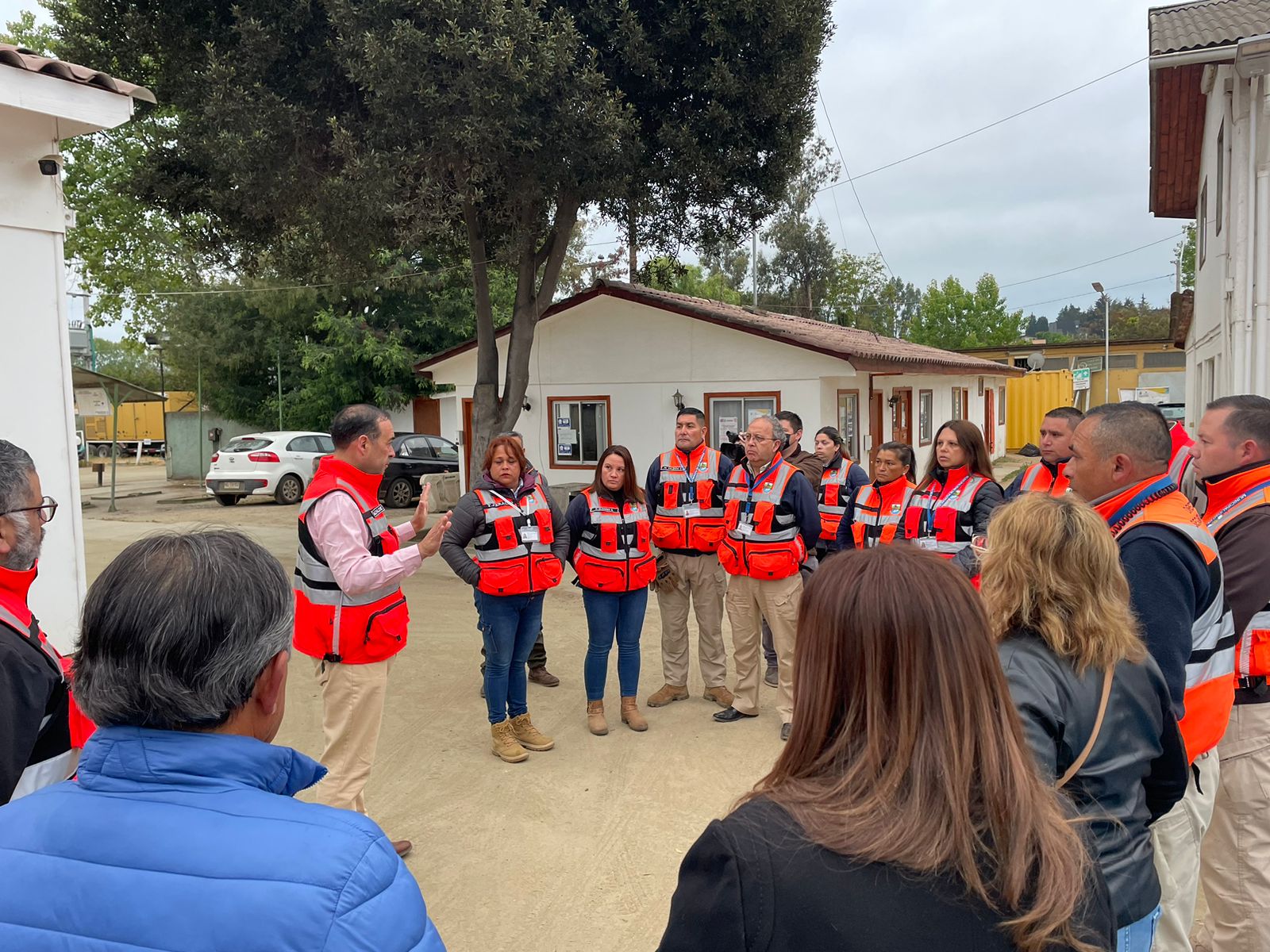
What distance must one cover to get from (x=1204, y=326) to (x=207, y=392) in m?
26.5

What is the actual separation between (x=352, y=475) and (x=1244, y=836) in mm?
3792

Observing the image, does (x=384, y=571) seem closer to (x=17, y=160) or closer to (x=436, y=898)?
(x=436, y=898)

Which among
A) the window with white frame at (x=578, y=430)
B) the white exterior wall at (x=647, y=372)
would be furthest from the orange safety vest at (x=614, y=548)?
the window with white frame at (x=578, y=430)

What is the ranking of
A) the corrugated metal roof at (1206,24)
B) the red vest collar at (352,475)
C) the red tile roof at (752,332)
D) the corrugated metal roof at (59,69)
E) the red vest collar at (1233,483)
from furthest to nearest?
the red tile roof at (752,332)
the corrugated metal roof at (1206,24)
the corrugated metal roof at (59,69)
the red vest collar at (352,475)
the red vest collar at (1233,483)

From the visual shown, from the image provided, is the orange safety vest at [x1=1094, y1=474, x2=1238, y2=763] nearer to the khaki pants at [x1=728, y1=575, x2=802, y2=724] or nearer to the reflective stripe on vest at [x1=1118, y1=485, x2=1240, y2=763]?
the reflective stripe on vest at [x1=1118, y1=485, x2=1240, y2=763]

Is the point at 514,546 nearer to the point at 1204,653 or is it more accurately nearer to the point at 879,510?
the point at 879,510

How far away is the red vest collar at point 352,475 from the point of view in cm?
410

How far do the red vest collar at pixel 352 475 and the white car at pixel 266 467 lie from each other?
52.3 ft

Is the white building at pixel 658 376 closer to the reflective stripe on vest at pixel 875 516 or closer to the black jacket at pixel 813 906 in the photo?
the reflective stripe on vest at pixel 875 516

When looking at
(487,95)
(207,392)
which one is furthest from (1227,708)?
(207,392)

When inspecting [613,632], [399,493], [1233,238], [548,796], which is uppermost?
[1233,238]

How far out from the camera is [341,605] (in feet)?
13.2

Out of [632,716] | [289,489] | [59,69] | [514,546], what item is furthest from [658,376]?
[59,69]

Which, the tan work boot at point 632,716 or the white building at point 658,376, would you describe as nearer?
the tan work boot at point 632,716
